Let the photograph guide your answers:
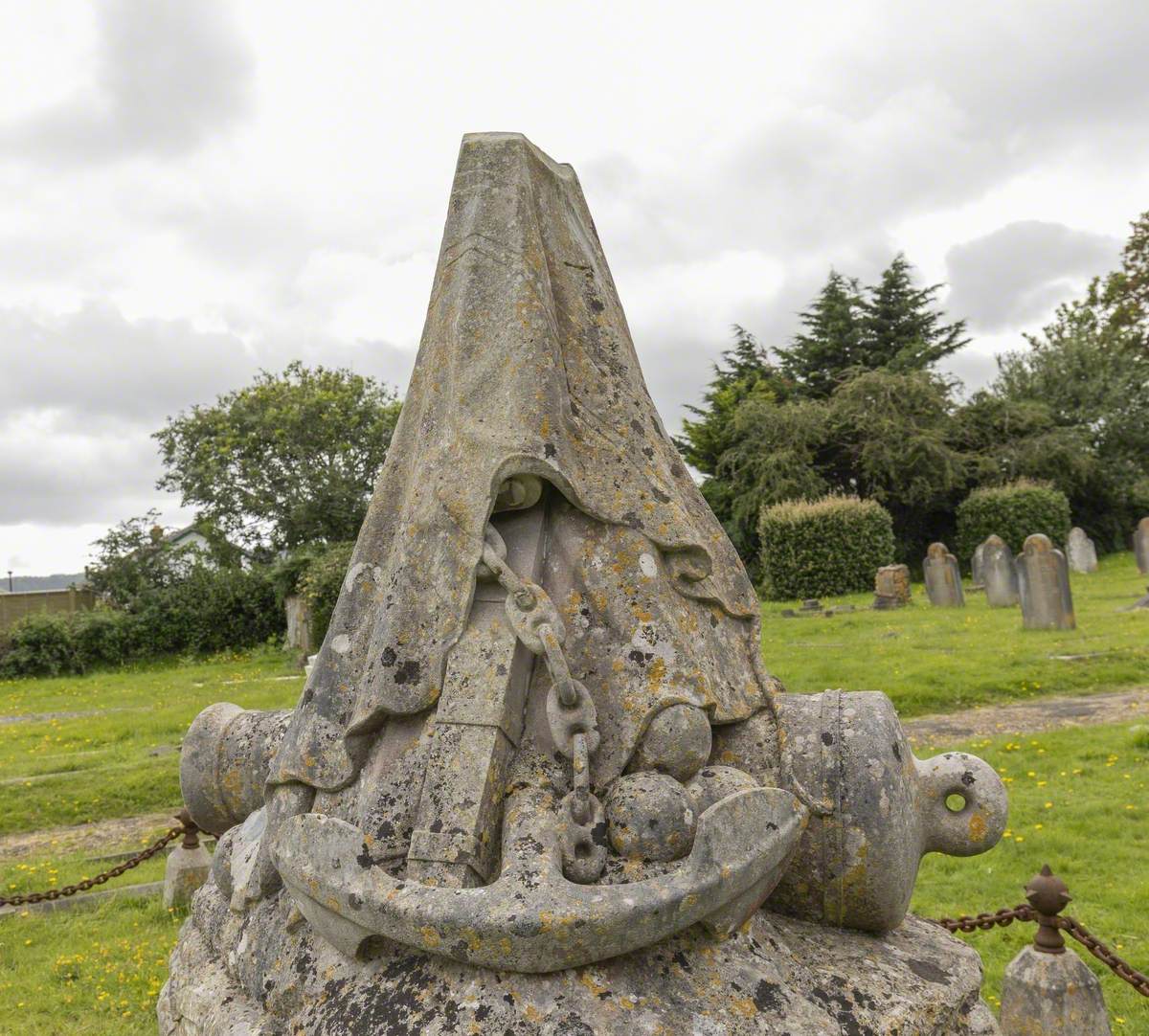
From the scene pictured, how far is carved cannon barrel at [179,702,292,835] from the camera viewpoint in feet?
12.8

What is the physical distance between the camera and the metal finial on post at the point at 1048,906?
3.99m

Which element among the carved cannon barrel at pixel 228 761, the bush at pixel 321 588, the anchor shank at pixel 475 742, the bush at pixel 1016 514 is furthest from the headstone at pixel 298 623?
the anchor shank at pixel 475 742

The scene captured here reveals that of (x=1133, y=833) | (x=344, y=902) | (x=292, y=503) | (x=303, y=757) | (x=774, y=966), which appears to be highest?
(x=292, y=503)

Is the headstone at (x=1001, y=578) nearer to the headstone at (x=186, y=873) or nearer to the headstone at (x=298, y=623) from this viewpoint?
the headstone at (x=298, y=623)

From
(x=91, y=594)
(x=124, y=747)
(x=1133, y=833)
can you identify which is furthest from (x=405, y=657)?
(x=91, y=594)

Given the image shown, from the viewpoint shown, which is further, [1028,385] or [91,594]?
[1028,385]

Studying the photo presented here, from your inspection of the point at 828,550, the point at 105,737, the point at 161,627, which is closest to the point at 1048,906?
the point at 105,737

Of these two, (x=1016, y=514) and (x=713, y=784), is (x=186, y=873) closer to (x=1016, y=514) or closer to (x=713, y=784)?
(x=713, y=784)

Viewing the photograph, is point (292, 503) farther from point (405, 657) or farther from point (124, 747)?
point (405, 657)

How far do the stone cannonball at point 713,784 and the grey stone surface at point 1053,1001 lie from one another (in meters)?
1.74

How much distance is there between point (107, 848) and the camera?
26.0 feet

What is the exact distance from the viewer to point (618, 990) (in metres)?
2.57

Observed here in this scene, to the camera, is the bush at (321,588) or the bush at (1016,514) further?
the bush at (1016,514)

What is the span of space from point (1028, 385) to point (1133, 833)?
105ft
